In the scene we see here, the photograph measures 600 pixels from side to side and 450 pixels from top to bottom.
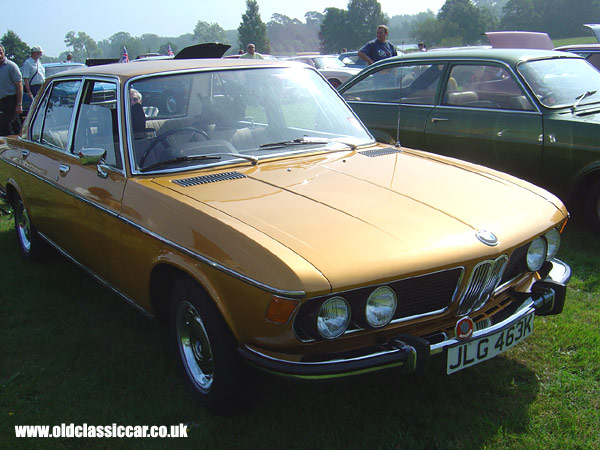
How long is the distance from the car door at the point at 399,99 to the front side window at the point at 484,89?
0.60 ft

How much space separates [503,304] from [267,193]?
1.31 metres

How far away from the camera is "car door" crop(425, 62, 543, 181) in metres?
5.35

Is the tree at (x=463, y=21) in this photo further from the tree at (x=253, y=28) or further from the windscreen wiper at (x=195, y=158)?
the windscreen wiper at (x=195, y=158)

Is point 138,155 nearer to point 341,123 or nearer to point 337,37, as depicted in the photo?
point 341,123

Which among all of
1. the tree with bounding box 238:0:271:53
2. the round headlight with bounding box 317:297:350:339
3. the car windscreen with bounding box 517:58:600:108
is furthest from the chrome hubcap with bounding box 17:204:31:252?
the tree with bounding box 238:0:271:53

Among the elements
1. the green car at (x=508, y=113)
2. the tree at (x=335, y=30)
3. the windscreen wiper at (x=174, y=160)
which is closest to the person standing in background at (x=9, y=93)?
the green car at (x=508, y=113)

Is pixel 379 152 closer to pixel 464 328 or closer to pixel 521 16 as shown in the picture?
pixel 464 328

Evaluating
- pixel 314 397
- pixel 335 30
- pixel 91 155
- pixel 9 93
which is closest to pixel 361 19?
pixel 335 30

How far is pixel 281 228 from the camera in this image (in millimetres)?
2561

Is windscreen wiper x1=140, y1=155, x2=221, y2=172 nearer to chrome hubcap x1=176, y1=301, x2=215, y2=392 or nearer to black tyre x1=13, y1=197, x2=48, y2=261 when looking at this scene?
chrome hubcap x1=176, y1=301, x2=215, y2=392

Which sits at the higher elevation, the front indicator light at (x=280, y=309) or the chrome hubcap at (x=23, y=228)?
the front indicator light at (x=280, y=309)

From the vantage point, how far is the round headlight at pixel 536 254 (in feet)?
9.77

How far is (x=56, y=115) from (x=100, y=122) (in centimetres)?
97

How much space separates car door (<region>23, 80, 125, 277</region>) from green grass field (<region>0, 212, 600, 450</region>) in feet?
1.77
